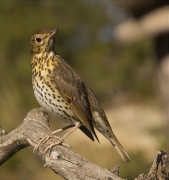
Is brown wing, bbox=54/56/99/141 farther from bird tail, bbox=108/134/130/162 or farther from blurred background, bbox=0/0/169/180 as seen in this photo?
blurred background, bbox=0/0/169/180

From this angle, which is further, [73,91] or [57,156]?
[73,91]

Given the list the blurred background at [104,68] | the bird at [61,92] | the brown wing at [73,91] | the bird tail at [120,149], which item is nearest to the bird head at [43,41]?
the bird at [61,92]

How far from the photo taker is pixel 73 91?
20.1 feet

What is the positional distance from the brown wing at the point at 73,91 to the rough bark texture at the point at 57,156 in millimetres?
339

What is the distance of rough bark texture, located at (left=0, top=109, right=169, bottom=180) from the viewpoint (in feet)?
15.2

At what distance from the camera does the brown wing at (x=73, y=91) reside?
6.02 metres

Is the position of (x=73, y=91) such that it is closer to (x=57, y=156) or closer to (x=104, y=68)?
(x=57, y=156)

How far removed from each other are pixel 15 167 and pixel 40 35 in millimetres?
5385

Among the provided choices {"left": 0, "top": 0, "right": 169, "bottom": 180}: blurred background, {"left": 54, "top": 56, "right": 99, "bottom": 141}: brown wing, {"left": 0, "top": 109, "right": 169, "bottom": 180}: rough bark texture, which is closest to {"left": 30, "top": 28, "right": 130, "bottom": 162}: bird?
{"left": 54, "top": 56, "right": 99, "bottom": 141}: brown wing

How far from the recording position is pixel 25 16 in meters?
18.0

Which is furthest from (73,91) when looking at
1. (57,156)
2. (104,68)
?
(104,68)

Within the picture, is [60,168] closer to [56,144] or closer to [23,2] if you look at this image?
[56,144]

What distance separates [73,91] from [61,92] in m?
0.14

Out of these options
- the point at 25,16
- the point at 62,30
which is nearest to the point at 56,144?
the point at 25,16
